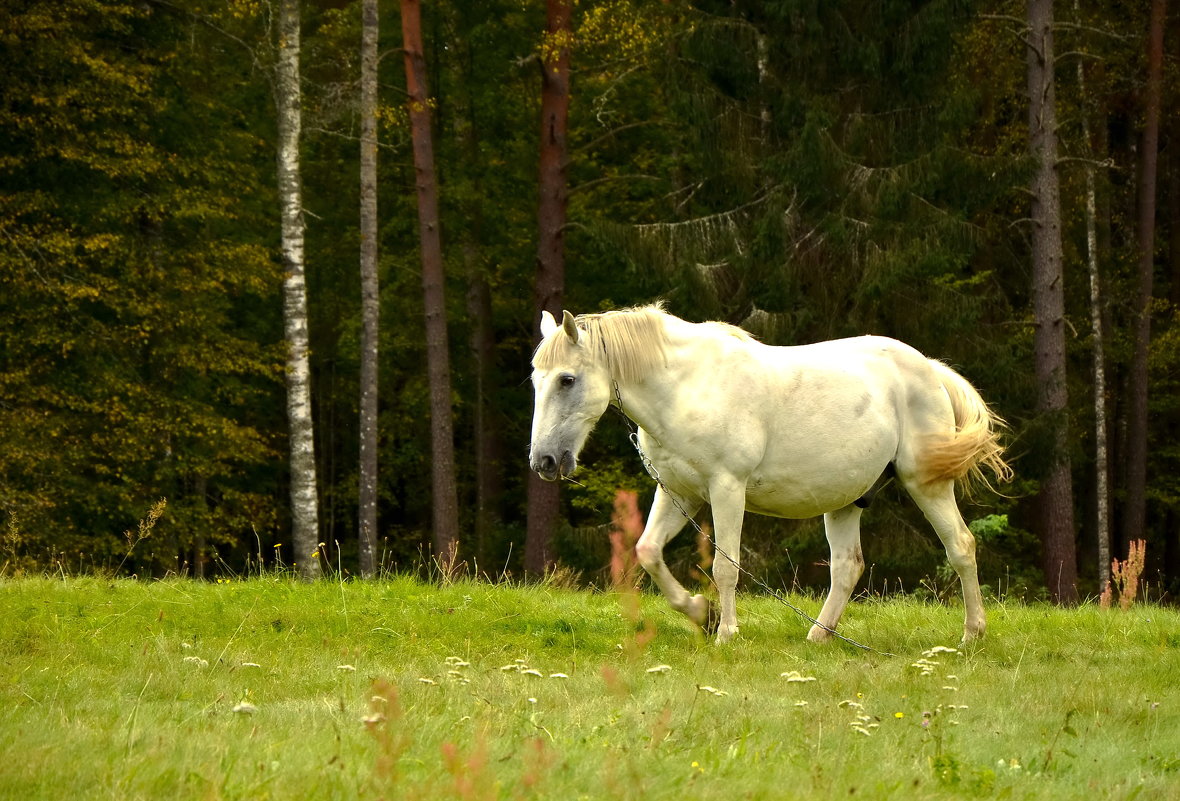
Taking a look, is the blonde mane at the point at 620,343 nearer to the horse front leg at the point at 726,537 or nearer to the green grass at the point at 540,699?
the horse front leg at the point at 726,537

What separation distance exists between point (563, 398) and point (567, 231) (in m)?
19.5

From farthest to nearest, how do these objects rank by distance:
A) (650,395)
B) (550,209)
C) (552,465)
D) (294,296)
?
(550,209) → (294,296) → (650,395) → (552,465)

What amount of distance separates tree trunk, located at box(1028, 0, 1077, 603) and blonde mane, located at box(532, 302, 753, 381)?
1487 centimetres

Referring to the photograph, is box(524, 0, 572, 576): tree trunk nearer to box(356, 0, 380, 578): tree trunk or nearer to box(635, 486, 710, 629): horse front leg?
box(356, 0, 380, 578): tree trunk

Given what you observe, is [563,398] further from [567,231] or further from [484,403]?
[484,403]

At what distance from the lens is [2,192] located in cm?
2188

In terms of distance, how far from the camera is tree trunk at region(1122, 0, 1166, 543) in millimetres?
26562

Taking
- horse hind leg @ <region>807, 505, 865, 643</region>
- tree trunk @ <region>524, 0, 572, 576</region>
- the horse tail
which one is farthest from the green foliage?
the horse tail

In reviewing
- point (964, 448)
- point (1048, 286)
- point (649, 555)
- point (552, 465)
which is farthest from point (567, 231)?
point (552, 465)

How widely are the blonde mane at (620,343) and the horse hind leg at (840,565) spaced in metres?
1.94

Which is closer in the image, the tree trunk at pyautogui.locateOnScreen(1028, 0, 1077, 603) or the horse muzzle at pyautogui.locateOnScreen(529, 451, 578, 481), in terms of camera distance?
the horse muzzle at pyautogui.locateOnScreen(529, 451, 578, 481)

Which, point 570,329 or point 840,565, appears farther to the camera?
point 840,565

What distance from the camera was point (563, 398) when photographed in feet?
28.1

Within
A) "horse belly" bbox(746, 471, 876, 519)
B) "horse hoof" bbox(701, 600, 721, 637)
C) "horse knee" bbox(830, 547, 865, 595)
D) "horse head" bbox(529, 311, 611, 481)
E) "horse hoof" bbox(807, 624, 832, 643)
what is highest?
"horse head" bbox(529, 311, 611, 481)
